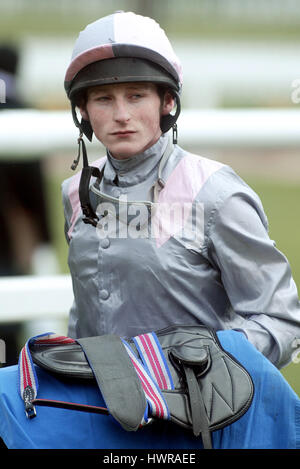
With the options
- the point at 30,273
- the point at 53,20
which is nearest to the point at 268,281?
the point at 30,273

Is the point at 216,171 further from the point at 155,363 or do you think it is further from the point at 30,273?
the point at 30,273

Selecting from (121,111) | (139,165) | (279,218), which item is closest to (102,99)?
(121,111)

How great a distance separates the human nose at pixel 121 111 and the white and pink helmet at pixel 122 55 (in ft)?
0.19

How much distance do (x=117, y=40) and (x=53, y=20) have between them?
35243 millimetres

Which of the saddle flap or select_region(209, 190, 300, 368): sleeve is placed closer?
the saddle flap

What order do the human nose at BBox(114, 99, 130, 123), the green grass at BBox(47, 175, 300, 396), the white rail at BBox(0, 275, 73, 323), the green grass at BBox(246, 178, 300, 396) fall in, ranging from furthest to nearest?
1. the green grass at BBox(246, 178, 300, 396)
2. the green grass at BBox(47, 175, 300, 396)
3. the white rail at BBox(0, 275, 73, 323)
4. the human nose at BBox(114, 99, 130, 123)

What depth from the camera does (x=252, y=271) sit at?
2.06m

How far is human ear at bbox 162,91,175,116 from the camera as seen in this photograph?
7.47 ft

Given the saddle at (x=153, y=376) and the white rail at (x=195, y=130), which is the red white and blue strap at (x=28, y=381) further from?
the white rail at (x=195, y=130)

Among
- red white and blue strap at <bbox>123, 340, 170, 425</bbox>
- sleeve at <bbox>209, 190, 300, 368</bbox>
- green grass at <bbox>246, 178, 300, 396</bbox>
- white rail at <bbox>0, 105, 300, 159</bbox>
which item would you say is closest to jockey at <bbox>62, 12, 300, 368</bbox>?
sleeve at <bbox>209, 190, 300, 368</bbox>

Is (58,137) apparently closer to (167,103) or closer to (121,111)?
(167,103)

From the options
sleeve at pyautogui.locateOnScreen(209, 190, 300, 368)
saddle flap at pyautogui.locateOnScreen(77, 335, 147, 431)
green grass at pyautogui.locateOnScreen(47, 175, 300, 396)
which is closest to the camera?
saddle flap at pyautogui.locateOnScreen(77, 335, 147, 431)

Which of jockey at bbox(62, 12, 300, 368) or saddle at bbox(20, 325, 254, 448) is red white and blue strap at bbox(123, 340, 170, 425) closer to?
saddle at bbox(20, 325, 254, 448)

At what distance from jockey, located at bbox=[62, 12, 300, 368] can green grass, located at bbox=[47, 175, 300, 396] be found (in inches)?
77.3
